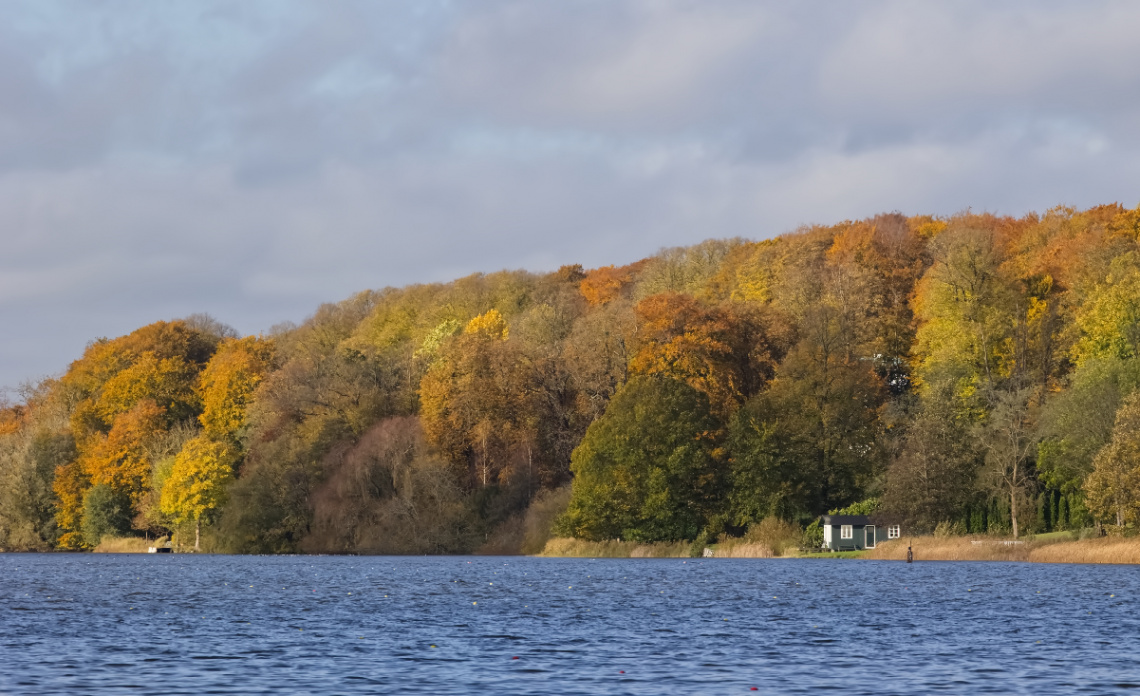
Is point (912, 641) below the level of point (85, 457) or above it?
below

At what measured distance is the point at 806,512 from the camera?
332 ft

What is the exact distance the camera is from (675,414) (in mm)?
98875

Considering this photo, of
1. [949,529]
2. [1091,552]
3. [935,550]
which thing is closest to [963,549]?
[935,550]

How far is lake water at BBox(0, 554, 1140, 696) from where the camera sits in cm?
2695

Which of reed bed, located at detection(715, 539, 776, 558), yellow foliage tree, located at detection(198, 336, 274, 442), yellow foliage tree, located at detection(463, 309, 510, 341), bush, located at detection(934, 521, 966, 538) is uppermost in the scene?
yellow foliage tree, located at detection(463, 309, 510, 341)

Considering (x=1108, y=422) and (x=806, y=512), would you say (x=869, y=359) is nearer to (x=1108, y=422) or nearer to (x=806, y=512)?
(x=806, y=512)

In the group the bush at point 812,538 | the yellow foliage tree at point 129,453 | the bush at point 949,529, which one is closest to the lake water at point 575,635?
the bush at point 949,529

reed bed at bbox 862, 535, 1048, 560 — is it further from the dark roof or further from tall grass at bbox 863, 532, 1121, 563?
the dark roof

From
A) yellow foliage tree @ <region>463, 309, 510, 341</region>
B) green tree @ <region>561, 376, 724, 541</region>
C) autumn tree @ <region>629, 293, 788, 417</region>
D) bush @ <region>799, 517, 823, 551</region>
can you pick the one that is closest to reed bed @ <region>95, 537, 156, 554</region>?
yellow foliage tree @ <region>463, 309, 510, 341</region>

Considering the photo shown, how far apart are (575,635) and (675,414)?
6305 cm

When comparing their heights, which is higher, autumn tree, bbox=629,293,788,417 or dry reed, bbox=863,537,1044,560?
autumn tree, bbox=629,293,788,417

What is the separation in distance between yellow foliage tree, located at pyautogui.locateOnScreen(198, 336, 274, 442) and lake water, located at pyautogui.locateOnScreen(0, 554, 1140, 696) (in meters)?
67.0

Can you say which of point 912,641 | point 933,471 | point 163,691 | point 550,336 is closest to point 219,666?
point 163,691

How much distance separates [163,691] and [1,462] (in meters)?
127
